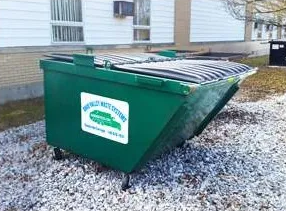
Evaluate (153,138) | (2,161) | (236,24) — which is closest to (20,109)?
(2,161)

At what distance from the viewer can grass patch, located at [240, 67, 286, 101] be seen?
30.2 ft

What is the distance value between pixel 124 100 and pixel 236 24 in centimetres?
1665

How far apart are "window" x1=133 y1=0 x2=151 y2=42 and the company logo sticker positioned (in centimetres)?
776

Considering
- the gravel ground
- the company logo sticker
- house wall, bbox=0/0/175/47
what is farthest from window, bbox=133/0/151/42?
the company logo sticker

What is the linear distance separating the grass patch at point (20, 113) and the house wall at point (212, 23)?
327 inches

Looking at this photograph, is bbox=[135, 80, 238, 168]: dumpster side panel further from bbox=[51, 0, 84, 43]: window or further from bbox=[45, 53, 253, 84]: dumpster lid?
bbox=[51, 0, 84, 43]: window

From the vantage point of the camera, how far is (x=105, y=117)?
3.78 metres

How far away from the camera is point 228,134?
5.75 metres

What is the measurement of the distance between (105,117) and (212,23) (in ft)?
44.2

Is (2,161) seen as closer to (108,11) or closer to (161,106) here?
(161,106)

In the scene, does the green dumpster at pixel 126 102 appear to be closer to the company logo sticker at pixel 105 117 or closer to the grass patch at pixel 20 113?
the company logo sticker at pixel 105 117

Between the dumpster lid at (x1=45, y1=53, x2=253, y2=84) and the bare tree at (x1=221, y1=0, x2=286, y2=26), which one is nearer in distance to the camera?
the dumpster lid at (x1=45, y1=53, x2=253, y2=84)

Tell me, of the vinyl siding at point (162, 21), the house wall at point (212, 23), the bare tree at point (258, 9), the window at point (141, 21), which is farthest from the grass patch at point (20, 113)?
the bare tree at point (258, 9)

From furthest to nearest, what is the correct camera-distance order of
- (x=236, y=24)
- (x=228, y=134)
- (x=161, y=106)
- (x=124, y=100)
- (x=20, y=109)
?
1. (x=236, y=24)
2. (x=20, y=109)
3. (x=228, y=134)
4. (x=124, y=100)
5. (x=161, y=106)
